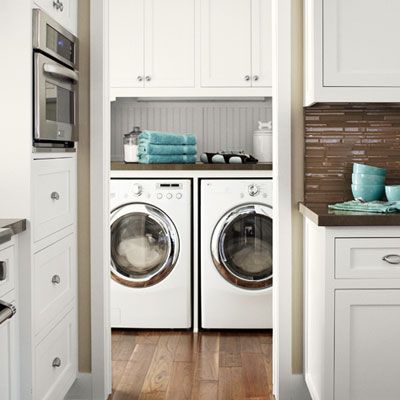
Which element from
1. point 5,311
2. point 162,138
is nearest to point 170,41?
point 162,138

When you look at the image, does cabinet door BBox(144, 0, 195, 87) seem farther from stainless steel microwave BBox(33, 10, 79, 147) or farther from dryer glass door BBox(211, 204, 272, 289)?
stainless steel microwave BBox(33, 10, 79, 147)

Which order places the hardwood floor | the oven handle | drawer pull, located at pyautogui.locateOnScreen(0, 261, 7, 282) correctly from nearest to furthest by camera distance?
1. the oven handle
2. drawer pull, located at pyautogui.locateOnScreen(0, 261, 7, 282)
3. the hardwood floor

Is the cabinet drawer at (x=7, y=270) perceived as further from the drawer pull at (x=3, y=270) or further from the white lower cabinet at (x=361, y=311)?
the white lower cabinet at (x=361, y=311)

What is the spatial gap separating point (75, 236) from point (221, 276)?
4.83ft

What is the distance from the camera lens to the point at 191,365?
12.1 ft

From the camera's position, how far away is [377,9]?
2703 mm

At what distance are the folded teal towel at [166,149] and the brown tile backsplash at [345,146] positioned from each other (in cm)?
149

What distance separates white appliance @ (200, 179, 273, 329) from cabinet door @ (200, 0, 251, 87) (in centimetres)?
78

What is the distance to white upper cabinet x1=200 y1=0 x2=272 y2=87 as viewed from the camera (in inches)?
A: 179

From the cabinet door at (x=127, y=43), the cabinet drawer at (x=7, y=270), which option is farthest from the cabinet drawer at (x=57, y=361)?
the cabinet door at (x=127, y=43)

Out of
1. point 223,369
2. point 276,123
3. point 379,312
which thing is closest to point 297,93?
point 276,123

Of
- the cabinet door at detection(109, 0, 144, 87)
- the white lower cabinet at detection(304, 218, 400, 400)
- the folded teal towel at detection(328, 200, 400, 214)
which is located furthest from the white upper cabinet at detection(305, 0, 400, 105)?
the cabinet door at detection(109, 0, 144, 87)

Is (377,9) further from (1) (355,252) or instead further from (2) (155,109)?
(2) (155,109)

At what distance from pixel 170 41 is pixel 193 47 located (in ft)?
0.51
